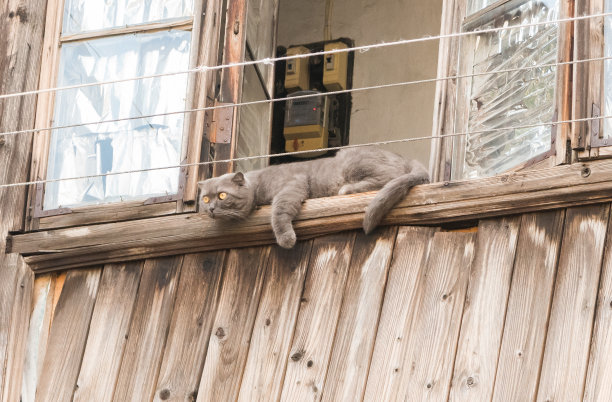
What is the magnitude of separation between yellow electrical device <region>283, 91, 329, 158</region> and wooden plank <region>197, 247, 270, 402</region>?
1669 millimetres

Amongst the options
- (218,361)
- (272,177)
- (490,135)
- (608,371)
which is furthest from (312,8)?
(608,371)

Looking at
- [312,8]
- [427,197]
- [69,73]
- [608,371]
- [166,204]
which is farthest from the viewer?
[312,8]

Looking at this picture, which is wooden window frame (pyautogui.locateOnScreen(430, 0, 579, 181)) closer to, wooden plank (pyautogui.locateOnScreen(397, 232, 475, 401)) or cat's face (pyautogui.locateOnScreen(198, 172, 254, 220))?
wooden plank (pyautogui.locateOnScreen(397, 232, 475, 401))

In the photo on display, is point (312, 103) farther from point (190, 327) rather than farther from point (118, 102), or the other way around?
point (190, 327)

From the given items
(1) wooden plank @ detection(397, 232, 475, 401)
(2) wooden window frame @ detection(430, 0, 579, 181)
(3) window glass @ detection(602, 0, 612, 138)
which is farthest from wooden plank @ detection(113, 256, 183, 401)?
(3) window glass @ detection(602, 0, 612, 138)

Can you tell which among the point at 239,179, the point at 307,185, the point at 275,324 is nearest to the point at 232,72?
the point at 239,179

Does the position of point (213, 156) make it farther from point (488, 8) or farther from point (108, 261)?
point (488, 8)

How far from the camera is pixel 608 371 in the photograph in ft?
13.8

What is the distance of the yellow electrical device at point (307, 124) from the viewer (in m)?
6.68

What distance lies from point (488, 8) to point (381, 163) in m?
0.84

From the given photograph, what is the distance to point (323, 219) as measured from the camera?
16.4 ft

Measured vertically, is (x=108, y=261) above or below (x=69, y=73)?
below

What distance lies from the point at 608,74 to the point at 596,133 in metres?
0.25

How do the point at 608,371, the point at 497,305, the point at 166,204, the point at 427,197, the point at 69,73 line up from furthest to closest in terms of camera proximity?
the point at 69,73, the point at 166,204, the point at 427,197, the point at 497,305, the point at 608,371
